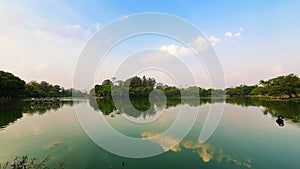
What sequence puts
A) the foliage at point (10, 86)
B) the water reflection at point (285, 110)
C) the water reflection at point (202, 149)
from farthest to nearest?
the foliage at point (10, 86) → the water reflection at point (285, 110) → the water reflection at point (202, 149)

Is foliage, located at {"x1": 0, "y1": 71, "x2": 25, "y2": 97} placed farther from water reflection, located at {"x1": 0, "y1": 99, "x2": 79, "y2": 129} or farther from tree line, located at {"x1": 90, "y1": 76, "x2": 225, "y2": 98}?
tree line, located at {"x1": 90, "y1": 76, "x2": 225, "y2": 98}

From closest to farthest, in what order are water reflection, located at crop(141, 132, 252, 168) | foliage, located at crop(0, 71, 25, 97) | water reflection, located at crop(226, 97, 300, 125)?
1. water reflection, located at crop(141, 132, 252, 168)
2. water reflection, located at crop(226, 97, 300, 125)
3. foliage, located at crop(0, 71, 25, 97)

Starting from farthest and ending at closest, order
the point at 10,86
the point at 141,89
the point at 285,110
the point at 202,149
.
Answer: the point at 10,86, the point at 141,89, the point at 285,110, the point at 202,149

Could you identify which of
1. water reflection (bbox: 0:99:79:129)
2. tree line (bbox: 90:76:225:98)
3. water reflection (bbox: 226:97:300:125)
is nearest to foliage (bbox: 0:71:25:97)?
water reflection (bbox: 0:99:79:129)

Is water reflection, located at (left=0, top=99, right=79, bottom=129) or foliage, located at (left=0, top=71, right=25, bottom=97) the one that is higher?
foliage, located at (left=0, top=71, right=25, bottom=97)

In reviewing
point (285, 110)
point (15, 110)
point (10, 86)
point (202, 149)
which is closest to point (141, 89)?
point (15, 110)

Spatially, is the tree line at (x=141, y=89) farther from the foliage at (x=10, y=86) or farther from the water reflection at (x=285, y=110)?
the foliage at (x=10, y=86)

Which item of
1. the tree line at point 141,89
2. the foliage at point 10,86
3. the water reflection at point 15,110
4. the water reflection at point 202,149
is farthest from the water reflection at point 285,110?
the foliage at point 10,86

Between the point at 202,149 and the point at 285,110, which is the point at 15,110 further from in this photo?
the point at 285,110

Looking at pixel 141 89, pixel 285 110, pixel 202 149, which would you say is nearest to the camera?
pixel 202 149

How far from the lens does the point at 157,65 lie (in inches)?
344

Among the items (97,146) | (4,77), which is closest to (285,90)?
(97,146)

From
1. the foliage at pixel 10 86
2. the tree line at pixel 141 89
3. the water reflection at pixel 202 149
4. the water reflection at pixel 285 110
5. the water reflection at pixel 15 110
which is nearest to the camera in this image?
the water reflection at pixel 202 149

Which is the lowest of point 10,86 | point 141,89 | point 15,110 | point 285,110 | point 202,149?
point 202,149
